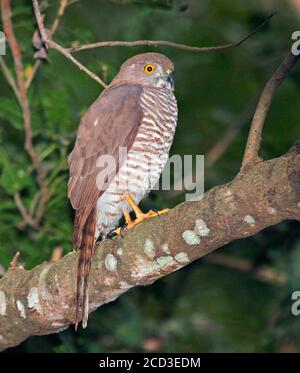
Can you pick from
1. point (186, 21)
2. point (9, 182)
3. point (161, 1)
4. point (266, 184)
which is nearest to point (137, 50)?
point (186, 21)

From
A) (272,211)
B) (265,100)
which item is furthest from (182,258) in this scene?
(265,100)

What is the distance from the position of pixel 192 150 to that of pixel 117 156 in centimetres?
248

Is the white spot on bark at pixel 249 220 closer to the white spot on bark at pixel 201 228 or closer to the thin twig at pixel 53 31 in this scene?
the white spot on bark at pixel 201 228

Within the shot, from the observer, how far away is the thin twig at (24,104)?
207 inches

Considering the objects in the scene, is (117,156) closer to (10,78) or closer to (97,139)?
(97,139)

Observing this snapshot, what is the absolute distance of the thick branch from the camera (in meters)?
3.35

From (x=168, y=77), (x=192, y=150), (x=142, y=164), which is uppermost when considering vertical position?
(x=192, y=150)

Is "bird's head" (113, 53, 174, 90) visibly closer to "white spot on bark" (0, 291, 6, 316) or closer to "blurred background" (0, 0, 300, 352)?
"blurred background" (0, 0, 300, 352)

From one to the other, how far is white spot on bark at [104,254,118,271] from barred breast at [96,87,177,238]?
798 mm

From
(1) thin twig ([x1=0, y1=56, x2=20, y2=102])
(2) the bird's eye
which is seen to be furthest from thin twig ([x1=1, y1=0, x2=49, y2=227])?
(2) the bird's eye

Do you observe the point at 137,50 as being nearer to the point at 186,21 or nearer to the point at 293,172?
the point at 186,21

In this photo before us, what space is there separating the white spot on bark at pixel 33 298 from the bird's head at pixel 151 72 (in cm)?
171

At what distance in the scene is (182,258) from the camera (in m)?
3.76

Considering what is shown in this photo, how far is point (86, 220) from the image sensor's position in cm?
459
